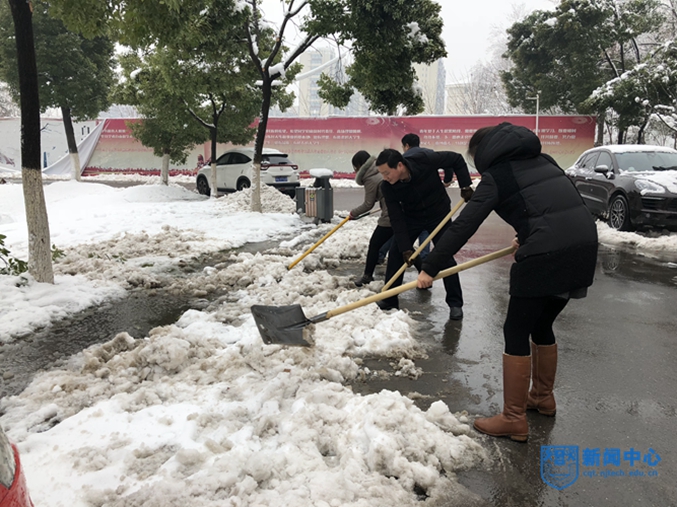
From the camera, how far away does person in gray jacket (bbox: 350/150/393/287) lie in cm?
610

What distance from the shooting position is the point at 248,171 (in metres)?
16.5

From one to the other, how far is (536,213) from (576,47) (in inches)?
1024

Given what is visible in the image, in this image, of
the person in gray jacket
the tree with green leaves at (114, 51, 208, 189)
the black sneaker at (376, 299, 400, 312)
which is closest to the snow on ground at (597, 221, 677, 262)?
the person in gray jacket

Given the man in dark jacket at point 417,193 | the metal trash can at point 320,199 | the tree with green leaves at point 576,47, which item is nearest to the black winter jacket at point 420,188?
the man in dark jacket at point 417,193

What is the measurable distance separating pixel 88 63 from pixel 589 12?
2206cm

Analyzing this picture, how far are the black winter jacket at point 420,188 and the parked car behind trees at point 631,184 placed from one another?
582cm

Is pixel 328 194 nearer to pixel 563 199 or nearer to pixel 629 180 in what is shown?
pixel 629 180

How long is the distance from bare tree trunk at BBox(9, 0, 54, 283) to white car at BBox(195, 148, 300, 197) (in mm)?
10555

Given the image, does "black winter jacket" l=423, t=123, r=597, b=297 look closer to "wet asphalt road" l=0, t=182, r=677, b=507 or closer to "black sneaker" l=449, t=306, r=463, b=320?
"wet asphalt road" l=0, t=182, r=677, b=507

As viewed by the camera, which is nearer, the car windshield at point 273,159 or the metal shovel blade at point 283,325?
the metal shovel blade at point 283,325

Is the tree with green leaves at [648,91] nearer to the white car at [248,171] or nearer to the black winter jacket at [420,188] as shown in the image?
the white car at [248,171]

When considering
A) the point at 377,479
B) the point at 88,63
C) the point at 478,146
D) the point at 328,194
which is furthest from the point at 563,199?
the point at 88,63

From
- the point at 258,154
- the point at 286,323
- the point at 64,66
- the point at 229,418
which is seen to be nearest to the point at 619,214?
the point at 258,154

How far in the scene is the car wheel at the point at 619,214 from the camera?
9672 millimetres
